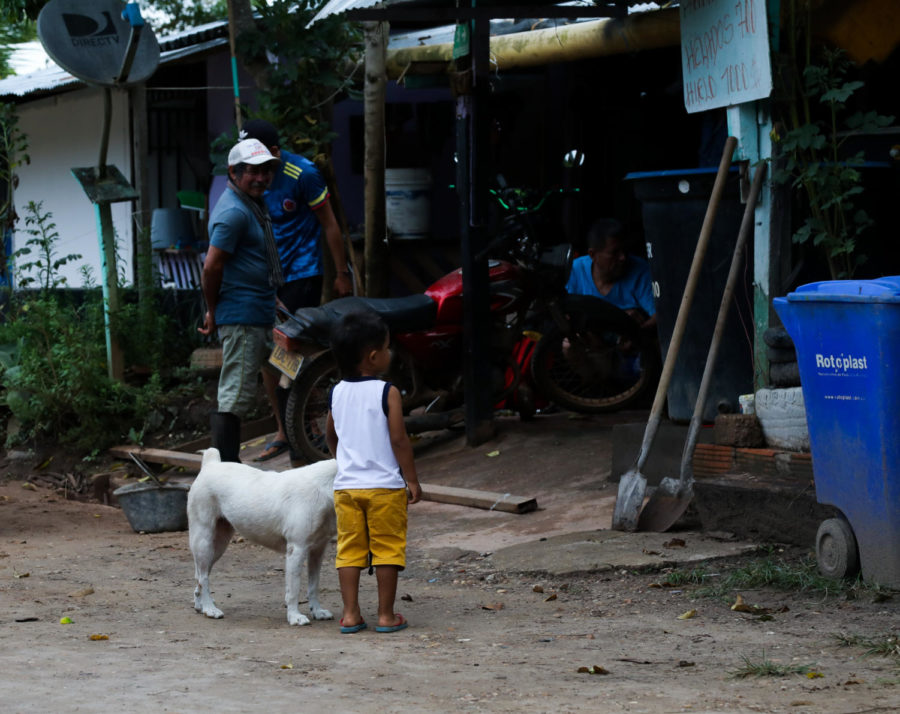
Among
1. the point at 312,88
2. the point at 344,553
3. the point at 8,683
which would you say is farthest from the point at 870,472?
the point at 312,88

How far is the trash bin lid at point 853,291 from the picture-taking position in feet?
15.1

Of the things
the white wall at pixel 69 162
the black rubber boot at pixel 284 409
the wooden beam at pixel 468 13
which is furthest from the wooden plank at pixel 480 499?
the white wall at pixel 69 162

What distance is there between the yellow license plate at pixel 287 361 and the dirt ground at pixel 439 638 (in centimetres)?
132

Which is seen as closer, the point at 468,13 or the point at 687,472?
the point at 687,472

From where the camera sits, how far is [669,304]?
6812 millimetres

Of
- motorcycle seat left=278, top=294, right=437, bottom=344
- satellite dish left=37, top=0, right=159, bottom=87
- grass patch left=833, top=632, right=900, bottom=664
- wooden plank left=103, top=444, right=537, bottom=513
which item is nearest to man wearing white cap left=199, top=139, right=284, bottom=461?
motorcycle seat left=278, top=294, right=437, bottom=344

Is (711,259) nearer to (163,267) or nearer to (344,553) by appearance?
(344,553)

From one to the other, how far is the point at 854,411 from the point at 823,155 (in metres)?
2.02

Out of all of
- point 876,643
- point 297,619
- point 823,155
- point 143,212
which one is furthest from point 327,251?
point 876,643

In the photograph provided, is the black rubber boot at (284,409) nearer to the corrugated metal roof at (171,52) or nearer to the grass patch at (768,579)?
the grass patch at (768,579)

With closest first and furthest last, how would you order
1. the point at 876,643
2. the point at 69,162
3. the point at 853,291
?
the point at 876,643 → the point at 853,291 → the point at 69,162

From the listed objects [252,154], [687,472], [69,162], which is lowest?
[687,472]

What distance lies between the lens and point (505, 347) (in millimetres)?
8367

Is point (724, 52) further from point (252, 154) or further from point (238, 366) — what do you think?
point (238, 366)
